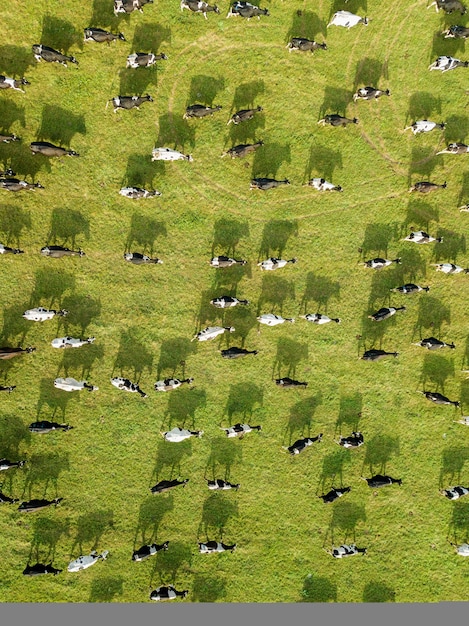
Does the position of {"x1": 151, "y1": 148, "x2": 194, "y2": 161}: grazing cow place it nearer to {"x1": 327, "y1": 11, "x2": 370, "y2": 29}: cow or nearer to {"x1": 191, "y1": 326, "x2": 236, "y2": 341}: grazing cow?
{"x1": 191, "y1": 326, "x2": 236, "y2": 341}: grazing cow

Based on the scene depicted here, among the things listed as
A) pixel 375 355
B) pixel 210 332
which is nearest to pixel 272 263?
pixel 210 332

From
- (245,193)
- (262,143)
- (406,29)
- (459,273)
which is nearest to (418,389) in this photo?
(459,273)

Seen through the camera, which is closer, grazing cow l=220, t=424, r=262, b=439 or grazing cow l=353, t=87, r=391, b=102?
grazing cow l=353, t=87, r=391, b=102

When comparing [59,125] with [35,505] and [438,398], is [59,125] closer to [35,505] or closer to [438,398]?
[35,505]

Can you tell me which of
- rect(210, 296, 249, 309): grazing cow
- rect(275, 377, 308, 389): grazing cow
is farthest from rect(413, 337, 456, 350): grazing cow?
rect(210, 296, 249, 309): grazing cow

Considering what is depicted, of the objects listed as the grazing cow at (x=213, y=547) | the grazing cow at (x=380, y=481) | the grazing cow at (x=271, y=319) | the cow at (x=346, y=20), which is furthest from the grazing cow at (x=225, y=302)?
the cow at (x=346, y=20)
